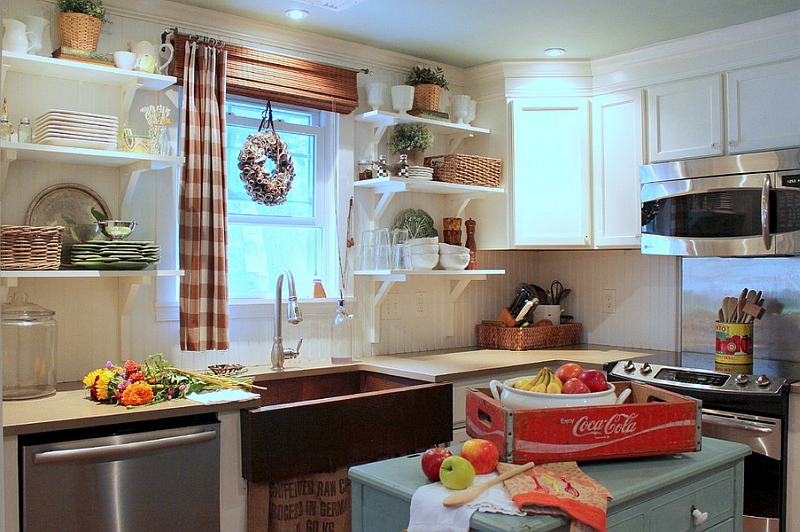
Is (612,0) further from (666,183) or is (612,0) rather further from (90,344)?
(90,344)

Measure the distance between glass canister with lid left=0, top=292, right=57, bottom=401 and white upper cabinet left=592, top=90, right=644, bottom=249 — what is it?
101 inches

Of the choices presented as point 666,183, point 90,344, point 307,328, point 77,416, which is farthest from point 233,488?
point 666,183

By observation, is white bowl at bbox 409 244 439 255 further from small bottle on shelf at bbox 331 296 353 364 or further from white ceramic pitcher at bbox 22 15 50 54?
white ceramic pitcher at bbox 22 15 50 54

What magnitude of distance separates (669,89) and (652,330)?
1233 mm

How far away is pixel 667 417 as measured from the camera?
5.60 feet

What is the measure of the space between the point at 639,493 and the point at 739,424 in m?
1.64

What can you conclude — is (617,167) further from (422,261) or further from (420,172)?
(422,261)

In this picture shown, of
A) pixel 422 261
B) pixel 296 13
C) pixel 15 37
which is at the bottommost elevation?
pixel 422 261

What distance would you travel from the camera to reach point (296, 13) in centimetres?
309

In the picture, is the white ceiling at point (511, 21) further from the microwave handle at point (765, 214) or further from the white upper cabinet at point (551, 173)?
the microwave handle at point (765, 214)

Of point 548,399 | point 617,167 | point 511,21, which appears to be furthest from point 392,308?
point 548,399

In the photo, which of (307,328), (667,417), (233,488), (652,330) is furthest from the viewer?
(652,330)

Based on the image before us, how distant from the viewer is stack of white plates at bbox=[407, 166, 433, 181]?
3545 mm

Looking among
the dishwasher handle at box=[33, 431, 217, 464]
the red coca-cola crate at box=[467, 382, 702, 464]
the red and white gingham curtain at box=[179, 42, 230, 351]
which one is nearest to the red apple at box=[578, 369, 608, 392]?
the red coca-cola crate at box=[467, 382, 702, 464]
